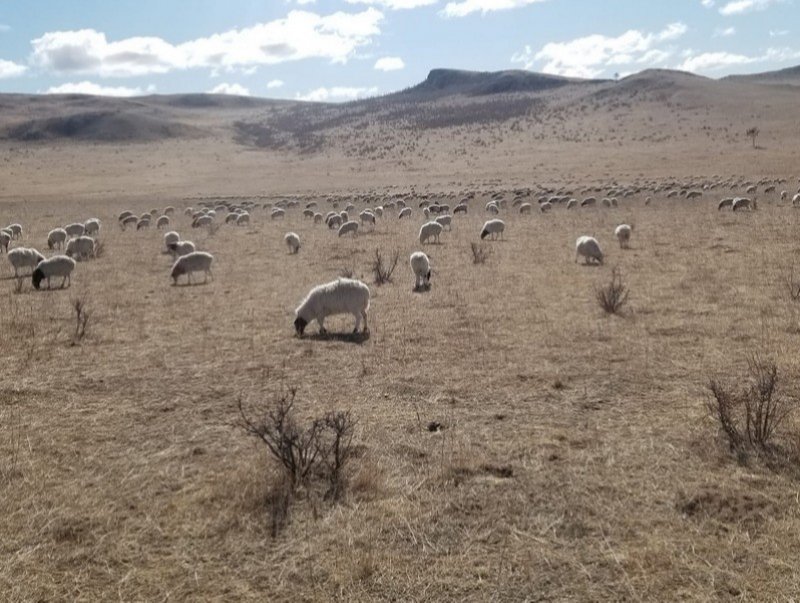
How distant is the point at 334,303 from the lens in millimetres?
11008

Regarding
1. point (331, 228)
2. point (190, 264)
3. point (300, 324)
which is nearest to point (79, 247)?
point (190, 264)

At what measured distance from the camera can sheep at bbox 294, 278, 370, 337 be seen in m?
11.0

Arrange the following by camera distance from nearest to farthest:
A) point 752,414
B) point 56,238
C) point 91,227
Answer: point 752,414, point 56,238, point 91,227

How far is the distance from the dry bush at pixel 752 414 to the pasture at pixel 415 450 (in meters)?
0.18

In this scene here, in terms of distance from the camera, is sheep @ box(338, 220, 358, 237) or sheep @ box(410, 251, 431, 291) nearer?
sheep @ box(410, 251, 431, 291)

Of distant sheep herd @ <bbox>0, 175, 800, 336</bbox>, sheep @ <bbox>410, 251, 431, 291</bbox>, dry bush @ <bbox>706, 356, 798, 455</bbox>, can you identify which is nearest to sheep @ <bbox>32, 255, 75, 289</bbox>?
distant sheep herd @ <bbox>0, 175, 800, 336</bbox>

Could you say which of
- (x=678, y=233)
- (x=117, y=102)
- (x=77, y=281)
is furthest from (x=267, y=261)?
(x=117, y=102)

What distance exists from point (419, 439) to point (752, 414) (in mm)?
3387

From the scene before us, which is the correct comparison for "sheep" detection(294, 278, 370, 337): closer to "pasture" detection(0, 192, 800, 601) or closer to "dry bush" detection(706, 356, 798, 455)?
"pasture" detection(0, 192, 800, 601)

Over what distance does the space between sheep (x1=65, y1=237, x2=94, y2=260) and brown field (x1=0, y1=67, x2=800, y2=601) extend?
432cm

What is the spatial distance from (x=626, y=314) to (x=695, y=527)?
6.87 metres

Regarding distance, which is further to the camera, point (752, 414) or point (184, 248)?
point (184, 248)

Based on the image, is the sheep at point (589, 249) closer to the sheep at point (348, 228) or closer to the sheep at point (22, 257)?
the sheep at point (348, 228)

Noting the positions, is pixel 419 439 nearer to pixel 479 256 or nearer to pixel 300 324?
pixel 300 324
